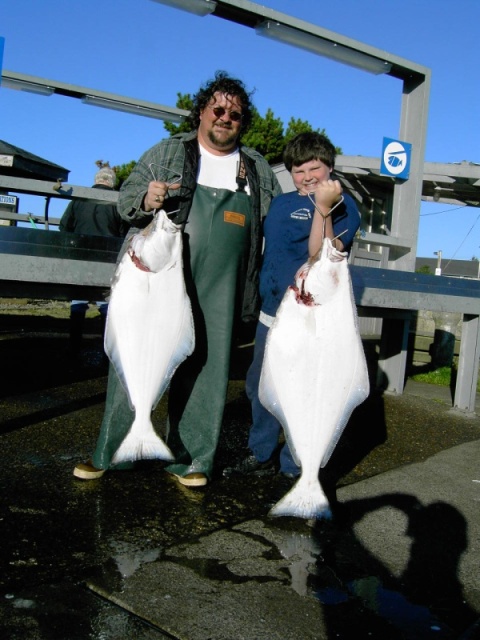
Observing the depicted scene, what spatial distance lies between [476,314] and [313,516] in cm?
406

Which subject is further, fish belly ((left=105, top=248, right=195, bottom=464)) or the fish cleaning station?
fish belly ((left=105, top=248, right=195, bottom=464))

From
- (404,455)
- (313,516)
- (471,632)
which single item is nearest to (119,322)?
(313,516)

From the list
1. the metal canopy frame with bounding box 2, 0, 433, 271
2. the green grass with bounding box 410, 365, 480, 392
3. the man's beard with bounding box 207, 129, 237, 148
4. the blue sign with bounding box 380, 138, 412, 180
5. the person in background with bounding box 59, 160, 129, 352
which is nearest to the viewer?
the man's beard with bounding box 207, 129, 237, 148

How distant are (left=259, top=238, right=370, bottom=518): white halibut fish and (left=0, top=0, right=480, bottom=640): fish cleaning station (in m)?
0.28

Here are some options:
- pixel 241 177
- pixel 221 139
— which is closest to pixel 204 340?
pixel 241 177

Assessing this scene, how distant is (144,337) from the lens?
305cm

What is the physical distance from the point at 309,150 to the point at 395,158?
3.53m

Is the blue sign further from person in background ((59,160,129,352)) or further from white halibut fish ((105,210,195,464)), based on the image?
white halibut fish ((105,210,195,464))

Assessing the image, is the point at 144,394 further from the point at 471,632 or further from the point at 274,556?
the point at 471,632

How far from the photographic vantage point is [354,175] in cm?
1287

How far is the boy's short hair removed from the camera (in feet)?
11.6

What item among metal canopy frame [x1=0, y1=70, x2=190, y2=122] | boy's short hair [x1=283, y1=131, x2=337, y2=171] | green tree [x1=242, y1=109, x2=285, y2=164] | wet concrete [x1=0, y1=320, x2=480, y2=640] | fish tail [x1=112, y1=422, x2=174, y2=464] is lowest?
wet concrete [x1=0, y1=320, x2=480, y2=640]

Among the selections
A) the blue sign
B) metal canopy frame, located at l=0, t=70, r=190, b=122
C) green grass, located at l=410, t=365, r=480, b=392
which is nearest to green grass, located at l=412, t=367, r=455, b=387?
green grass, located at l=410, t=365, r=480, b=392

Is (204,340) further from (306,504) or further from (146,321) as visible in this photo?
(306,504)
